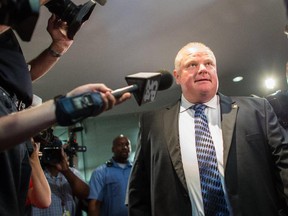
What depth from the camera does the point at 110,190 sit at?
3438 millimetres

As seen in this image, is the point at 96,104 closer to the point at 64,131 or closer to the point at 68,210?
the point at 68,210

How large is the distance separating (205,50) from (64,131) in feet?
A: 16.9

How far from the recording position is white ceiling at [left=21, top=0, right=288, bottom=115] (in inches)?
124

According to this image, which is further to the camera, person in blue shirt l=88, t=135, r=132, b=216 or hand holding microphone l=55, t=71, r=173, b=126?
person in blue shirt l=88, t=135, r=132, b=216

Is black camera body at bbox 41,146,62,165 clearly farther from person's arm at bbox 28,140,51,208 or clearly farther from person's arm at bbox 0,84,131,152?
person's arm at bbox 0,84,131,152

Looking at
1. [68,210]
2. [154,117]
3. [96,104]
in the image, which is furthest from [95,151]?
[96,104]

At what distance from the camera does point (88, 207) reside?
3346 mm

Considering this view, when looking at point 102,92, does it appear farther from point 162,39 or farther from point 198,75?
point 162,39

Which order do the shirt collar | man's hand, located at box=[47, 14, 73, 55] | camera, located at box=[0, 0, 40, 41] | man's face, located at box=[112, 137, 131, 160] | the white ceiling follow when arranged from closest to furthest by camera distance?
camera, located at box=[0, 0, 40, 41] < man's hand, located at box=[47, 14, 73, 55] < the shirt collar < the white ceiling < man's face, located at box=[112, 137, 131, 160]

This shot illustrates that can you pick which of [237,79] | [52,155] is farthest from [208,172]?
[237,79]

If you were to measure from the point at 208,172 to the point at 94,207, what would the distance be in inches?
80.6

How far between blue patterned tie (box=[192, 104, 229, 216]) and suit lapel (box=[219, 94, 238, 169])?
0.07m

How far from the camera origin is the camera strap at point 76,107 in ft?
2.18

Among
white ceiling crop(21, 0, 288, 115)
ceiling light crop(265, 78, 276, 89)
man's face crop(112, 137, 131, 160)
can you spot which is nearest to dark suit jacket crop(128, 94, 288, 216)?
white ceiling crop(21, 0, 288, 115)
